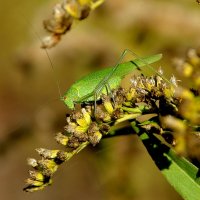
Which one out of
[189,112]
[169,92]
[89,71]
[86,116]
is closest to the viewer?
[189,112]

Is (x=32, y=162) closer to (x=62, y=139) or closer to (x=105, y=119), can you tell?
(x=62, y=139)

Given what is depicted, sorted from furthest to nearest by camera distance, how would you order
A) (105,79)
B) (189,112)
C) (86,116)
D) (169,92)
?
(105,79)
(86,116)
(169,92)
(189,112)

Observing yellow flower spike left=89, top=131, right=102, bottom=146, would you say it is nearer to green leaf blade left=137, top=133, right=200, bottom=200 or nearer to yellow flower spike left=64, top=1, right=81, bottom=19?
green leaf blade left=137, top=133, right=200, bottom=200

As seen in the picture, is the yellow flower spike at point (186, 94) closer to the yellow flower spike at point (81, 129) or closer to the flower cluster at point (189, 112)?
the flower cluster at point (189, 112)

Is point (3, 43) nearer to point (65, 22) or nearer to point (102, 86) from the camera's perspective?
point (102, 86)

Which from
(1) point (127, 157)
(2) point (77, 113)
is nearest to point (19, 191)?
(1) point (127, 157)

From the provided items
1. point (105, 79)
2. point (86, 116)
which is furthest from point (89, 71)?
point (86, 116)
